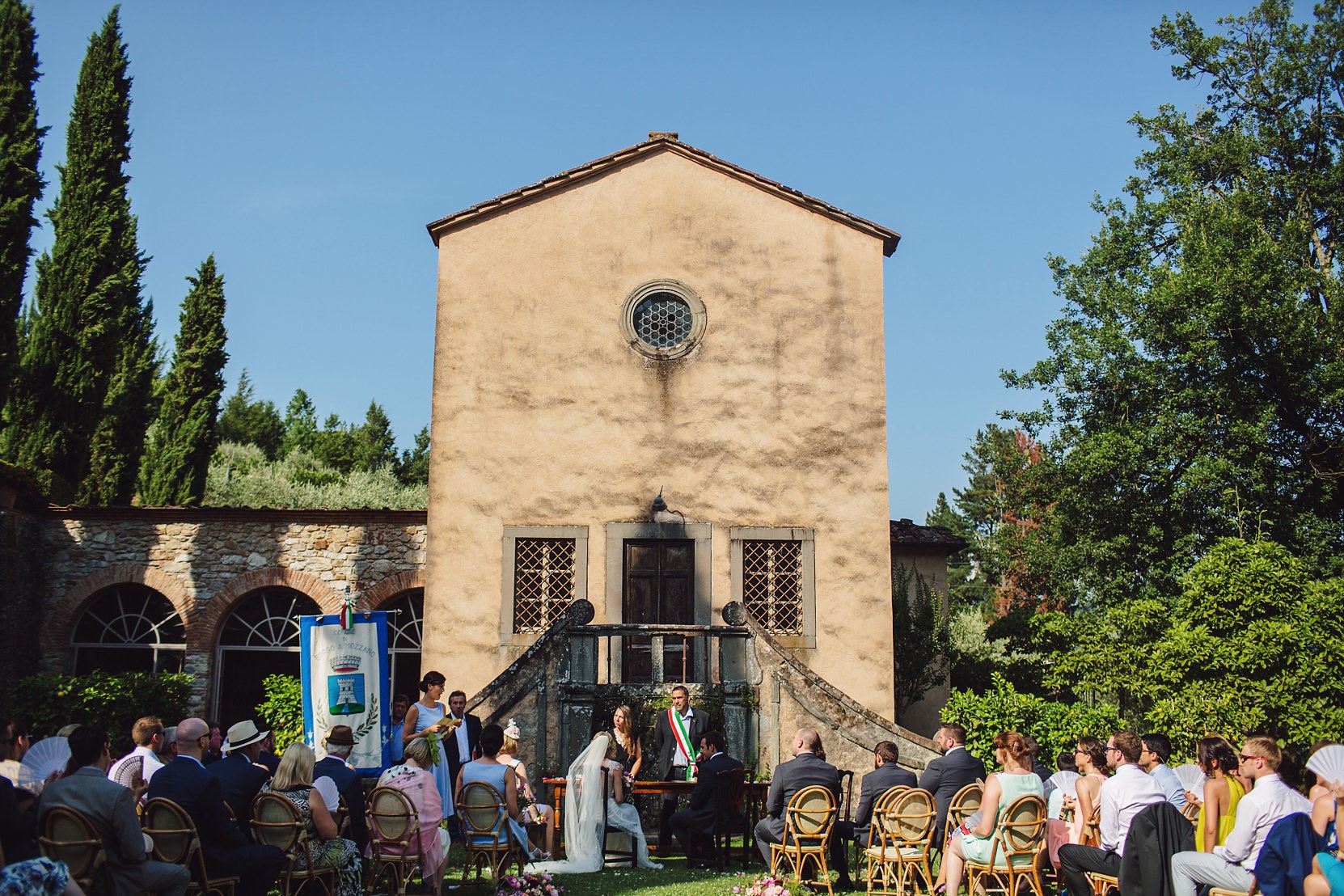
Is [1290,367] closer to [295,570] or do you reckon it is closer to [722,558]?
[722,558]

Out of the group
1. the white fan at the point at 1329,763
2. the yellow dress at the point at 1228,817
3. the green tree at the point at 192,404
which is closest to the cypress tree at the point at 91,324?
the green tree at the point at 192,404

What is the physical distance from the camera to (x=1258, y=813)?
289 inches

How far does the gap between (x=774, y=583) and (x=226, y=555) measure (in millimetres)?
8965

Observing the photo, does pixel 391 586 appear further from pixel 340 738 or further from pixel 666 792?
pixel 340 738

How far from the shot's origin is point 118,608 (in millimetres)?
18797

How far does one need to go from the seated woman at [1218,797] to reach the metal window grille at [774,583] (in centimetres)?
848

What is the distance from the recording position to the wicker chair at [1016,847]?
880 cm

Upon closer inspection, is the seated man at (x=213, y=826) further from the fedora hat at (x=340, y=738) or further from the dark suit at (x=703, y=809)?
the dark suit at (x=703, y=809)

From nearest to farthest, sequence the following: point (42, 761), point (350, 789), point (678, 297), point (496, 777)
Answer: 1. point (42, 761)
2. point (350, 789)
3. point (496, 777)
4. point (678, 297)

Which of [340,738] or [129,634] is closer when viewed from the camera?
[340,738]

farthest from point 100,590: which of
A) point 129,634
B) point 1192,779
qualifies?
point 1192,779

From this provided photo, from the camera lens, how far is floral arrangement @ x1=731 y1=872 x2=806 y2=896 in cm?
844

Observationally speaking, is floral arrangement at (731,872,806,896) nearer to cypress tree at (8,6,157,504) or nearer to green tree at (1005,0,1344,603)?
green tree at (1005,0,1344,603)

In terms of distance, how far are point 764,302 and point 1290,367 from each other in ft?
32.4
